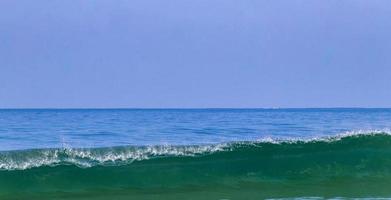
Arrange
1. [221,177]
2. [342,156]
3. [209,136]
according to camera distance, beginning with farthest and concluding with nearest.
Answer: [209,136] → [342,156] → [221,177]

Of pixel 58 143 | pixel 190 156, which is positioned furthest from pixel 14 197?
pixel 58 143

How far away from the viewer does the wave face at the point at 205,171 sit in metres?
14.5

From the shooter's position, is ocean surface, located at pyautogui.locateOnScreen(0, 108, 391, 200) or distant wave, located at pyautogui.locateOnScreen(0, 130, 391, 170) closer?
ocean surface, located at pyautogui.locateOnScreen(0, 108, 391, 200)

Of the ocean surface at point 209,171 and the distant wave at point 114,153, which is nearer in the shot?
the ocean surface at point 209,171

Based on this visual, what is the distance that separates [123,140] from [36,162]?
34.1ft

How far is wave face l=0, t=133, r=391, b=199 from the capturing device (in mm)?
14539

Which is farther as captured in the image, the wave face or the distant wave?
the distant wave

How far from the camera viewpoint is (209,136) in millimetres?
27844

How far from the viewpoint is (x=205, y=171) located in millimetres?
16328

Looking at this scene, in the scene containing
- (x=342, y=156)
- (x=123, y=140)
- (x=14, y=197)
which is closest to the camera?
(x=14, y=197)

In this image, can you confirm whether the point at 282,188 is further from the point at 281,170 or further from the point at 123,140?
the point at 123,140

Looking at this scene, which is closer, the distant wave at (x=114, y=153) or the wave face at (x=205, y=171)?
the wave face at (x=205, y=171)

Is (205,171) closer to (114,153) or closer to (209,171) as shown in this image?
(209,171)

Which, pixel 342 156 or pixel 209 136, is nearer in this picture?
pixel 342 156
